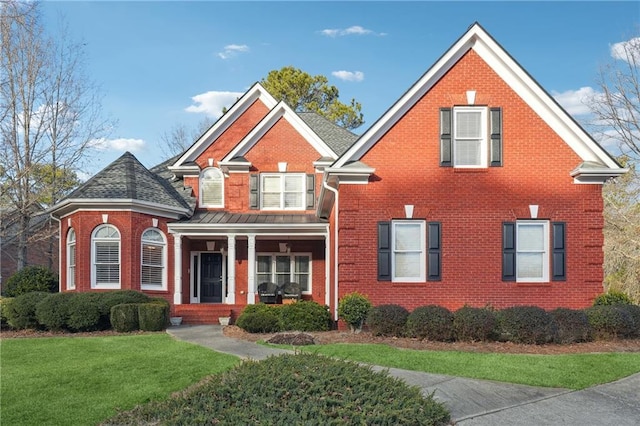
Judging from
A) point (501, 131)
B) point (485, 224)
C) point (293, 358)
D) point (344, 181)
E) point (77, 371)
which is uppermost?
point (501, 131)

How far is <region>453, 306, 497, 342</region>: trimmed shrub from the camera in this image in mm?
13203

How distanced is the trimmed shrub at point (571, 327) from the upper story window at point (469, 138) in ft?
14.6

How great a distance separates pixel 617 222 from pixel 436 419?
22.7 m

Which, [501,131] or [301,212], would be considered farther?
[301,212]

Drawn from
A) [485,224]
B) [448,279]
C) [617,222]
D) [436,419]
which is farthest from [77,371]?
[617,222]

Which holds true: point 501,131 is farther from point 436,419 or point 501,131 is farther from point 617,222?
point 617,222

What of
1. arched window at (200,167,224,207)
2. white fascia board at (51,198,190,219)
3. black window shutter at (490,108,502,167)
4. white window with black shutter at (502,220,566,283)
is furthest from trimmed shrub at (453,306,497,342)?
arched window at (200,167,224,207)

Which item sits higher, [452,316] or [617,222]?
[617,222]

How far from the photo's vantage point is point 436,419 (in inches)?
281

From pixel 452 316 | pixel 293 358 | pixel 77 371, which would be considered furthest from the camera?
pixel 452 316

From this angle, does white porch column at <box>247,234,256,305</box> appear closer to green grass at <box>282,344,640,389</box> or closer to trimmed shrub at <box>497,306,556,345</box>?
green grass at <box>282,344,640,389</box>

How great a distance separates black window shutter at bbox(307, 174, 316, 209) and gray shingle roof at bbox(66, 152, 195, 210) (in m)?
4.34

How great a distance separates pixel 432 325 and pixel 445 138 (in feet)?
17.1

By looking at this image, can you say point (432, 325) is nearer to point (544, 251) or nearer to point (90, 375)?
point (544, 251)
